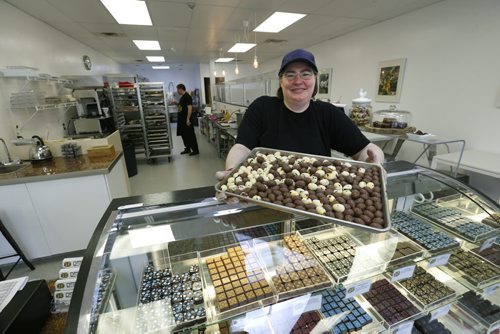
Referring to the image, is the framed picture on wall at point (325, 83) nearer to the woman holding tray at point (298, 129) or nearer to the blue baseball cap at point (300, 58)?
the woman holding tray at point (298, 129)

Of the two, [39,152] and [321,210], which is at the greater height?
[321,210]

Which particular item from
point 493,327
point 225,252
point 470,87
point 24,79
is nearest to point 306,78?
point 225,252

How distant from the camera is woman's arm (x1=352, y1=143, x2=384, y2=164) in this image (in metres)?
1.19

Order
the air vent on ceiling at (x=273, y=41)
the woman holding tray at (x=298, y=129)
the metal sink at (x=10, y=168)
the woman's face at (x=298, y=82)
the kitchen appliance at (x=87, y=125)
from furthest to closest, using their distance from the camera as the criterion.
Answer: the air vent on ceiling at (x=273, y=41) → the kitchen appliance at (x=87, y=125) → the metal sink at (x=10, y=168) → the woman holding tray at (x=298, y=129) → the woman's face at (x=298, y=82)

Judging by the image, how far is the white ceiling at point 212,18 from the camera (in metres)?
3.16

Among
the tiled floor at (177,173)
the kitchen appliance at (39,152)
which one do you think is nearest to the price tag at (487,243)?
the tiled floor at (177,173)

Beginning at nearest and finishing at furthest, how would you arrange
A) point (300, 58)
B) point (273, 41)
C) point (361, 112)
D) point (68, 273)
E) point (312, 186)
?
point (312, 186) → point (300, 58) → point (68, 273) → point (361, 112) → point (273, 41)

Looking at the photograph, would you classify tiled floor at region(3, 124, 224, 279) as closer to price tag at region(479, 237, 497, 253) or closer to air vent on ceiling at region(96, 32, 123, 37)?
air vent on ceiling at region(96, 32, 123, 37)

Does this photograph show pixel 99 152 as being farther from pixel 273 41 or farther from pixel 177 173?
pixel 273 41

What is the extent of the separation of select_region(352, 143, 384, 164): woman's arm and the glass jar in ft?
6.76

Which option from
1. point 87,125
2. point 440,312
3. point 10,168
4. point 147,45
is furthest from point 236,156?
point 147,45

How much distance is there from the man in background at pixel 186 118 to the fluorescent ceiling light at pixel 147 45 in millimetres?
1171

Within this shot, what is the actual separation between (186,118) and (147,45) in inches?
84.4

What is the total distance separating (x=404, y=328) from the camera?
113 cm
